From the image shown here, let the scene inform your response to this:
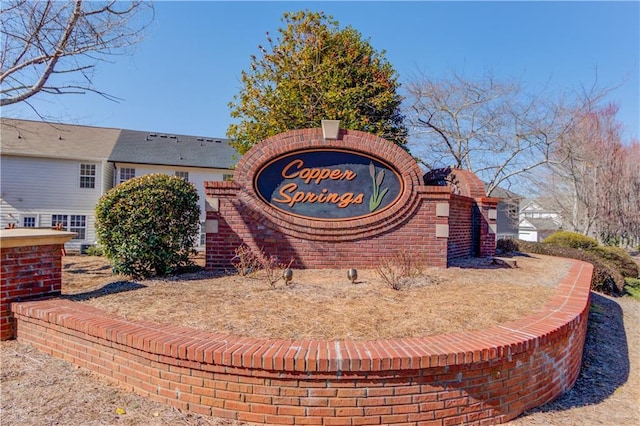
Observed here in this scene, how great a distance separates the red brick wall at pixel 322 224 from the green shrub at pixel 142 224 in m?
0.76

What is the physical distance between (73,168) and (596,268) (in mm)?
22526

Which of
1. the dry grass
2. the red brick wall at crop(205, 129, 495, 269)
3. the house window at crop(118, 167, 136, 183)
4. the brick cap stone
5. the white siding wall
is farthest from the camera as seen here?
the house window at crop(118, 167, 136, 183)

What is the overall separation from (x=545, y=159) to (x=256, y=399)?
19.2m

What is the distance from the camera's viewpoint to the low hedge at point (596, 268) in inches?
428

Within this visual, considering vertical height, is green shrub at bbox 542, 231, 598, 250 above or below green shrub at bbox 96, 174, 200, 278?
below

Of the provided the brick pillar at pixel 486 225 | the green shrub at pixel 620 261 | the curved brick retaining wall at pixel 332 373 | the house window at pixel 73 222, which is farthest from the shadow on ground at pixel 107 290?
the green shrub at pixel 620 261

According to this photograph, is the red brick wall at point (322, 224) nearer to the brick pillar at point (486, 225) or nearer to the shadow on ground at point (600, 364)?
the shadow on ground at point (600, 364)

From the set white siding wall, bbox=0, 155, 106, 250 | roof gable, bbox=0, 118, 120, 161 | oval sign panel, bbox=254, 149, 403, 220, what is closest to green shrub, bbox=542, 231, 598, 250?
oval sign panel, bbox=254, 149, 403, 220

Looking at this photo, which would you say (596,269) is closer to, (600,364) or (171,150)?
(600,364)

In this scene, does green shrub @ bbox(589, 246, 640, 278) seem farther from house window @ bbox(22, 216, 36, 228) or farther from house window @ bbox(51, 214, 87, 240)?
house window @ bbox(22, 216, 36, 228)

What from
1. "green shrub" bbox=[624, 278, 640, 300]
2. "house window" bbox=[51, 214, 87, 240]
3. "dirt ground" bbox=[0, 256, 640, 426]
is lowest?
"green shrub" bbox=[624, 278, 640, 300]

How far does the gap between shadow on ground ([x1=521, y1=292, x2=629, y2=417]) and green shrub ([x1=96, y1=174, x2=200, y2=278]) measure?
228 inches

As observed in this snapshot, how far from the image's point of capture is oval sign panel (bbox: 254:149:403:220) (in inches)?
296

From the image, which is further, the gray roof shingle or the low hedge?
the gray roof shingle
